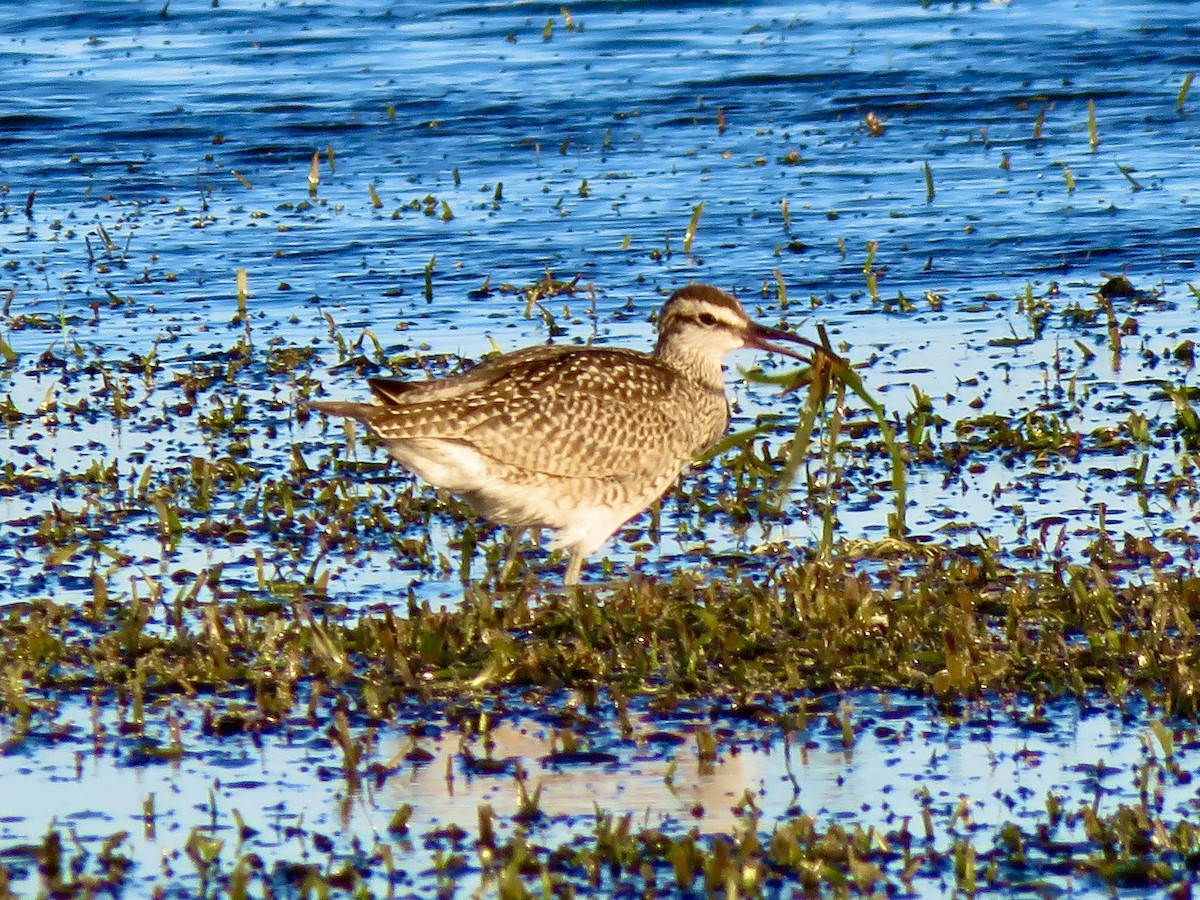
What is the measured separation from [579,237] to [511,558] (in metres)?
6.47

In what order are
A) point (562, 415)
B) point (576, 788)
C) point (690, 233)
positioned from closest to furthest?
point (576, 788) → point (562, 415) → point (690, 233)

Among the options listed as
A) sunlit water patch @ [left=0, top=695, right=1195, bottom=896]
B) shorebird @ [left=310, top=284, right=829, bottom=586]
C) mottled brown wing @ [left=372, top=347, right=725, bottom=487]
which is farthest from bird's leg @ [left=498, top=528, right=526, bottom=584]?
sunlit water patch @ [left=0, top=695, right=1195, bottom=896]

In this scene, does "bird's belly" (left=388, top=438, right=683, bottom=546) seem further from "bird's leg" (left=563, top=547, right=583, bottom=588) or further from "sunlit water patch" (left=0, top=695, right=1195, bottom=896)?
"sunlit water patch" (left=0, top=695, right=1195, bottom=896)

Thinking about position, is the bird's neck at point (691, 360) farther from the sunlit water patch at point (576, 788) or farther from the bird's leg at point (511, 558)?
the sunlit water patch at point (576, 788)

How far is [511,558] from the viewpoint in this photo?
8789mm

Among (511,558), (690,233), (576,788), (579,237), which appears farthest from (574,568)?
(579,237)

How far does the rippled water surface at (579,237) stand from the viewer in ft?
30.7

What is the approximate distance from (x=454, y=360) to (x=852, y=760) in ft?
18.2

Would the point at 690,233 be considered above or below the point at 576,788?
above

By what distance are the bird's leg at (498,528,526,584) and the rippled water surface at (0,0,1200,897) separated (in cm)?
21

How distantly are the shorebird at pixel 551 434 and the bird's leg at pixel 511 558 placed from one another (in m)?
0.02

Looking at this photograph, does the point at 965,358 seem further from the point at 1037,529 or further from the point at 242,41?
the point at 242,41

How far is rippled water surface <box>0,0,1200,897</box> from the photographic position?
937 cm

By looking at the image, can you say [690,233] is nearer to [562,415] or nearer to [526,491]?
[562,415]
